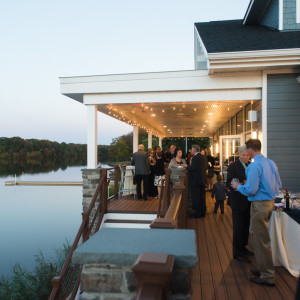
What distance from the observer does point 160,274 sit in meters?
1.17

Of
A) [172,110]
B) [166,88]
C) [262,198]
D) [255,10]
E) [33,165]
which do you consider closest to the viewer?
[262,198]

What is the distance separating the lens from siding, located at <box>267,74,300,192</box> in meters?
6.93

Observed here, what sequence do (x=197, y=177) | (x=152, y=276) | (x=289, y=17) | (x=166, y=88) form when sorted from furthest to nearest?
(x=289, y=17) < (x=166, y=88) < (x=197, y=177) < (x=152, y=276)

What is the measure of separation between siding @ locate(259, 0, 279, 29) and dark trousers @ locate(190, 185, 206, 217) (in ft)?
20.4

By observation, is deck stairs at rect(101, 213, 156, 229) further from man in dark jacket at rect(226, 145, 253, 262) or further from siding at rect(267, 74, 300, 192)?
siding at rect(267, 74, 300, 192)

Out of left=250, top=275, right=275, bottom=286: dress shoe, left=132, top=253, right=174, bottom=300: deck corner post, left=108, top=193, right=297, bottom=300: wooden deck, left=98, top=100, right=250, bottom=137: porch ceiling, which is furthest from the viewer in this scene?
left=98, top=100, right=250, bottom=137: porch ceiling

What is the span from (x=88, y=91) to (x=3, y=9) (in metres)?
24.5

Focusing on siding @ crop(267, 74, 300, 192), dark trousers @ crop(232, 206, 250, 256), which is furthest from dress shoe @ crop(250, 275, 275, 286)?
siding @ crop(267, 74, 300, 192)

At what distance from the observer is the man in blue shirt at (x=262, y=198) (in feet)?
11.1

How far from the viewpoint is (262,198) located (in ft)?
11.2

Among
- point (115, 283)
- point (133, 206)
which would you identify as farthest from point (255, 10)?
point (115, 283)

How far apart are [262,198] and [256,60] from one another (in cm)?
438

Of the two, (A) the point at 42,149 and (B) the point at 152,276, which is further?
(A) the point at 42,149

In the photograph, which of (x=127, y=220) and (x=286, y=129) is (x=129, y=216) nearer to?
(x=127, y=220)
